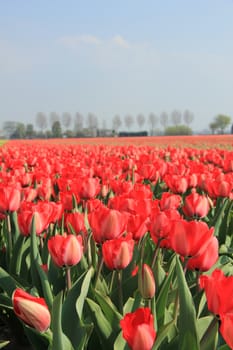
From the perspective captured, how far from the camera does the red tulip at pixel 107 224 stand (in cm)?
167

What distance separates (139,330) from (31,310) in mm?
309

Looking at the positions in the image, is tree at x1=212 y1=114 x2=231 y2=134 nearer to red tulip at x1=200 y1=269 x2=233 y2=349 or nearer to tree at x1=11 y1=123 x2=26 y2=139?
tree at x1=11 y1=123 x2=26 y2=139

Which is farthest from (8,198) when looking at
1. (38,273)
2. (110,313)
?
(110,313)

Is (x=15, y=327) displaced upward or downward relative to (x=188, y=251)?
downward

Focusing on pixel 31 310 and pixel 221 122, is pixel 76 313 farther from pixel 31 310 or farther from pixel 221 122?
pixel 221 122

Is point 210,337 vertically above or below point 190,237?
below

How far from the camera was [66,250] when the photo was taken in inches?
59.5

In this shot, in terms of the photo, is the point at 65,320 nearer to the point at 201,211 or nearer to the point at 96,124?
the point at 201,211

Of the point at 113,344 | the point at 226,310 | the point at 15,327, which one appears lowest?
the point at 15,327

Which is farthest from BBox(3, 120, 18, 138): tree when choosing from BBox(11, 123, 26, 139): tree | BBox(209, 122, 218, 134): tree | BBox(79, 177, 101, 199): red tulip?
BBox(79, 177, 101, 199): red tulip

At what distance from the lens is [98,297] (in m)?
1.50

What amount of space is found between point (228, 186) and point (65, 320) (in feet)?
5.46

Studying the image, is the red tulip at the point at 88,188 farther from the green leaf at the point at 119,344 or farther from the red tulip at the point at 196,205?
the green leaf at the point at 119,344

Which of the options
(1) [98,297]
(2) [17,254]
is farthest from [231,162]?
(1) [98,297]
